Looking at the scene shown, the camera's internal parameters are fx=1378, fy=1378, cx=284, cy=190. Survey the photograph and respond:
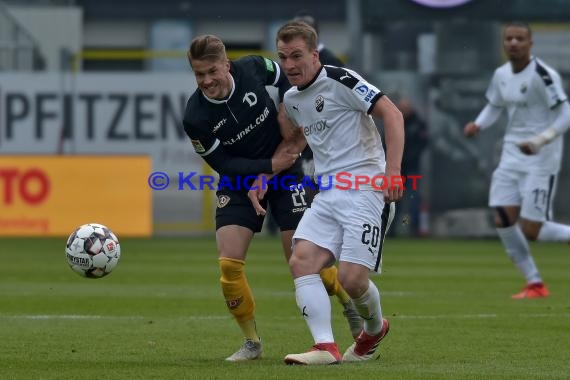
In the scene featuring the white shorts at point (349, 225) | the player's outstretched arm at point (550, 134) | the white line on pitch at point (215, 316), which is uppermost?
the player's outstretched arm at point (550, 134)

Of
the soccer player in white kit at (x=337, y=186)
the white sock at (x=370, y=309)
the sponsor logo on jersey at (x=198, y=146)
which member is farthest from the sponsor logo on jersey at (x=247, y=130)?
the white sock at (x=370, y=309)

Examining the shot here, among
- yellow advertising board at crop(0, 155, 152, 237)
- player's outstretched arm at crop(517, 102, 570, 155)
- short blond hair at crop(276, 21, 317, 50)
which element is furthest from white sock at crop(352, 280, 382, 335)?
yellow advertising board at crop(0, 155, 152, 237)

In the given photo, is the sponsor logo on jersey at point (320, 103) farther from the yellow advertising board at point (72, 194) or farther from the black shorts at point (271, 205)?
the yellow advertising board at point (72, 194)

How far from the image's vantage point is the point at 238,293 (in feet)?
25.9

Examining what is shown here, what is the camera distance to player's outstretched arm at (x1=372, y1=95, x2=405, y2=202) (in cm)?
712

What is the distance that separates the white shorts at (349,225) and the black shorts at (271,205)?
521 millimetres

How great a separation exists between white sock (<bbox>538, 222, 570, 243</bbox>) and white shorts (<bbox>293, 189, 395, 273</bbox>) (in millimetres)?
5027

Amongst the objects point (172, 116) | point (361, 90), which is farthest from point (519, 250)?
point (172, 116)

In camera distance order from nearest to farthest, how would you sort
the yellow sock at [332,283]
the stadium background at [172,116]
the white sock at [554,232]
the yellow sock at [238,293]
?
1. the yellow sock at [238,293]
2. the yellow sock at [332,283]
3. the white sock at [554,232]
4. the stadium background at [172,116]

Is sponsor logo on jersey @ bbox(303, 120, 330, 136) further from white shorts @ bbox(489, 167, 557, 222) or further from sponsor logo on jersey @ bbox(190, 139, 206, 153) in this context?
white shorts @ bbox(489, 167, 557, 222)

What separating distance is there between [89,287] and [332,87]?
20.7 feet

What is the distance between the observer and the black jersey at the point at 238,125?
7.95 m

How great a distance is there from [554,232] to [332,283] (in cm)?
448

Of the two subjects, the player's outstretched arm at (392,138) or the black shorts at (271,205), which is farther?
the black shorts at (271,205)
